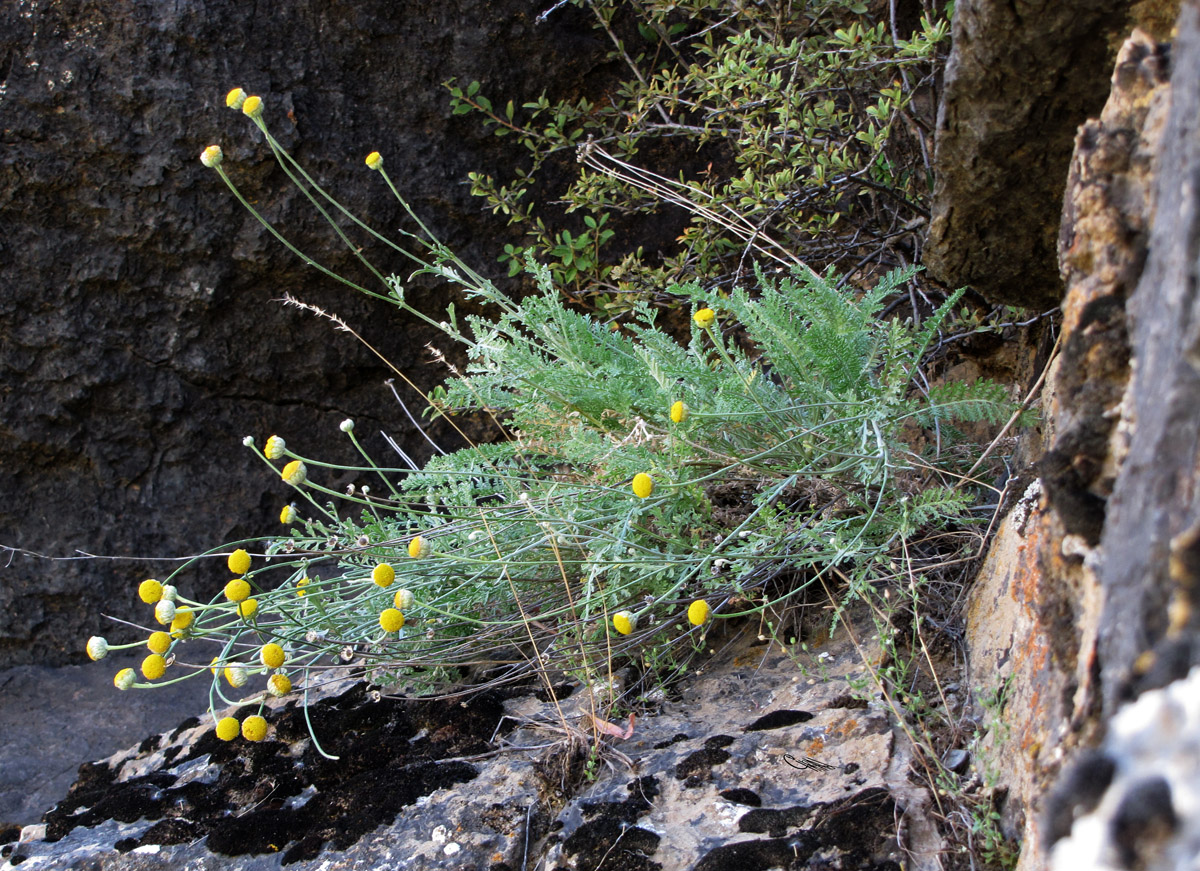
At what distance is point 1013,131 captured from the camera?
5.09ft

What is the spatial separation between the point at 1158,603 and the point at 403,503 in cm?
167

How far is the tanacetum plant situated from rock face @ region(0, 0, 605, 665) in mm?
826

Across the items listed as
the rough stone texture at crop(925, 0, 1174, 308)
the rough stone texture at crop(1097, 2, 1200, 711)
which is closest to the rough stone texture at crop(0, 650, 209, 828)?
the rough stone texture at crop(925, 0, 1174, 308)

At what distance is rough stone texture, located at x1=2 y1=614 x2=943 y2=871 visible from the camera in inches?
48.1

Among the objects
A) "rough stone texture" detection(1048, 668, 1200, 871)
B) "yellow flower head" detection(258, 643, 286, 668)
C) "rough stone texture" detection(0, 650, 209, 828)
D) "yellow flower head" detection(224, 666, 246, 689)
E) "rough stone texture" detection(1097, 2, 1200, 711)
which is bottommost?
"rough stone texture" detection(0, 650, 209, 828)

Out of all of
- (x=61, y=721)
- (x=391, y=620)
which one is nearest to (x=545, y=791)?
(x=391, y=620)

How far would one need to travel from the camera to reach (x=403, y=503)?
209 centimetres

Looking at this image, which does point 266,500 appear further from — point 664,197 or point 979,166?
point 979,166

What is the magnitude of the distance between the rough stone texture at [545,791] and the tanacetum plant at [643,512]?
110mm

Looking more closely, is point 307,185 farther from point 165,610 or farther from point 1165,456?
point 1165,456

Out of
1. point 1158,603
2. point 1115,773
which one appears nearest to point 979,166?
point 1158,603

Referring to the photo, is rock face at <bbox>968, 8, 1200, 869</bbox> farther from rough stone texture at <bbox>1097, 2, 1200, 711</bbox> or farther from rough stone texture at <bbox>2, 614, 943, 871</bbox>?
rough stone texture at <bbox>2, 614, 943, 871</bbox>

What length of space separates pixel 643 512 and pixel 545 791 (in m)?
0.54

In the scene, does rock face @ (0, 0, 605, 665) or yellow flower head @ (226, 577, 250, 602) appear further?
rock face @ (0, 0, 605, 665)
